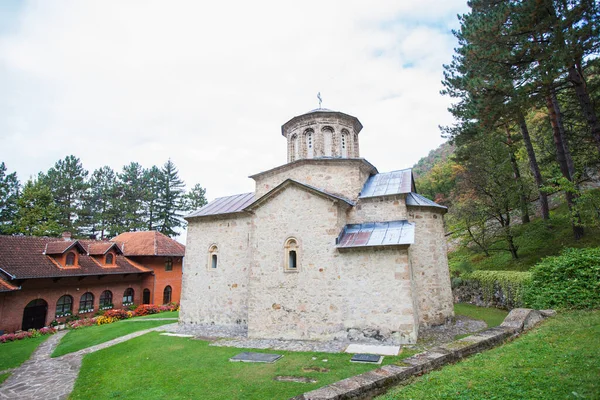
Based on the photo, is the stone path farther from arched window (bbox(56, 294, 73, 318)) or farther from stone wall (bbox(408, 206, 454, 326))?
stone wall (bbox(408, 206, 454, 326))

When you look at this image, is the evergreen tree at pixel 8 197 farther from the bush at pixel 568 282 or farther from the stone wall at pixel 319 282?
the bush at pixel 568 282

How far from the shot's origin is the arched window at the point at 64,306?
17.8 meters

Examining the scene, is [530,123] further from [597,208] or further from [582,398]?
[582,398]

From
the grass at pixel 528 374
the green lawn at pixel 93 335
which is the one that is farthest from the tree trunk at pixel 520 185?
the green lawn at pixel 93 335

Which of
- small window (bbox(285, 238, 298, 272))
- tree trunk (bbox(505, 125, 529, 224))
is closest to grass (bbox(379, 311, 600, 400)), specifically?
small window (bbox(285, 238, 298, 272))

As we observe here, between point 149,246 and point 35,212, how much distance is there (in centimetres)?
1297

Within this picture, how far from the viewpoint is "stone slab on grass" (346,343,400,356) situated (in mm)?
8461

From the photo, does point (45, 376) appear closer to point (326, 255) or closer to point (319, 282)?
point (319, 282)

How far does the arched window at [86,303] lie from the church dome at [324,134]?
53.1 ft

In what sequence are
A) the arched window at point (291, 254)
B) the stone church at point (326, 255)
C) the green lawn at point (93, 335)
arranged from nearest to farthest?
the stone church at point (326, 255) < the arched window at point (291, 254) < the green lawn at point (93, 335)

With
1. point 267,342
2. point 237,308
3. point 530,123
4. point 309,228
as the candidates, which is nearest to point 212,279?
point 237,308

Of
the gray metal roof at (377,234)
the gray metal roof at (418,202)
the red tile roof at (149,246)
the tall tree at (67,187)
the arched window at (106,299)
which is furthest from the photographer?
the tall tree at (67,187)

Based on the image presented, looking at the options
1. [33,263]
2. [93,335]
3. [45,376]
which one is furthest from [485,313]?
[33,263]

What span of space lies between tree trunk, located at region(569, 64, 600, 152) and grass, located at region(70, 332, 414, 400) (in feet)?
33.7
